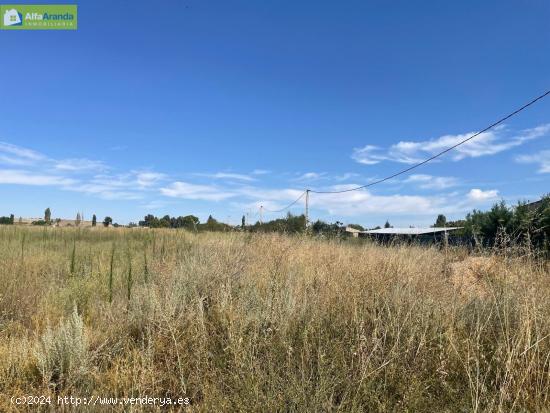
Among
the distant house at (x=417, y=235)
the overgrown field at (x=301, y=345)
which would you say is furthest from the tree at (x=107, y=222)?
the overgrown field at (x=301, y=345)

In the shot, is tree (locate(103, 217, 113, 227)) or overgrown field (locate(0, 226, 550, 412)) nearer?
overgrown field (locate(0, 226, 550, 412))

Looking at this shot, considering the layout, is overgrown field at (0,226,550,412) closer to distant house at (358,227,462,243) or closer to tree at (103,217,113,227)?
distant house at (358,227,462,243)

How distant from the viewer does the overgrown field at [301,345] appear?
8.98ft

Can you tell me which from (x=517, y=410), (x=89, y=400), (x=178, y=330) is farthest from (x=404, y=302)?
(x=89, y=400)

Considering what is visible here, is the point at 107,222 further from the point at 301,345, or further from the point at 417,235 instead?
the point at 301,345

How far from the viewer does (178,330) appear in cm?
399

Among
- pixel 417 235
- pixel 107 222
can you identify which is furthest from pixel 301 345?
pixel 107 222

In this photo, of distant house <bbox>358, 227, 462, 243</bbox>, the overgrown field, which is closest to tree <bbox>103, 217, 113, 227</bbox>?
distant house <bbox>358, 227, 462, 243</bbox>

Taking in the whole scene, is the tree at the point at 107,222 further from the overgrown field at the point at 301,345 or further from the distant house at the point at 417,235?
the overgrown field at the point at 301,345

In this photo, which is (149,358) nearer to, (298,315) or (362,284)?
(298,315)

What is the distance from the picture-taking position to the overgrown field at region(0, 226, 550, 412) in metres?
2.74

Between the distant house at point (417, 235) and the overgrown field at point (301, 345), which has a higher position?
the distant house at point (417, 235)

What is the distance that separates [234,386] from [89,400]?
1136mm

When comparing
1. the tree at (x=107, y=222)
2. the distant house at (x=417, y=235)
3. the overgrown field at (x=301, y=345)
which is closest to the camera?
the overgrown field at (x=301, y=345)
